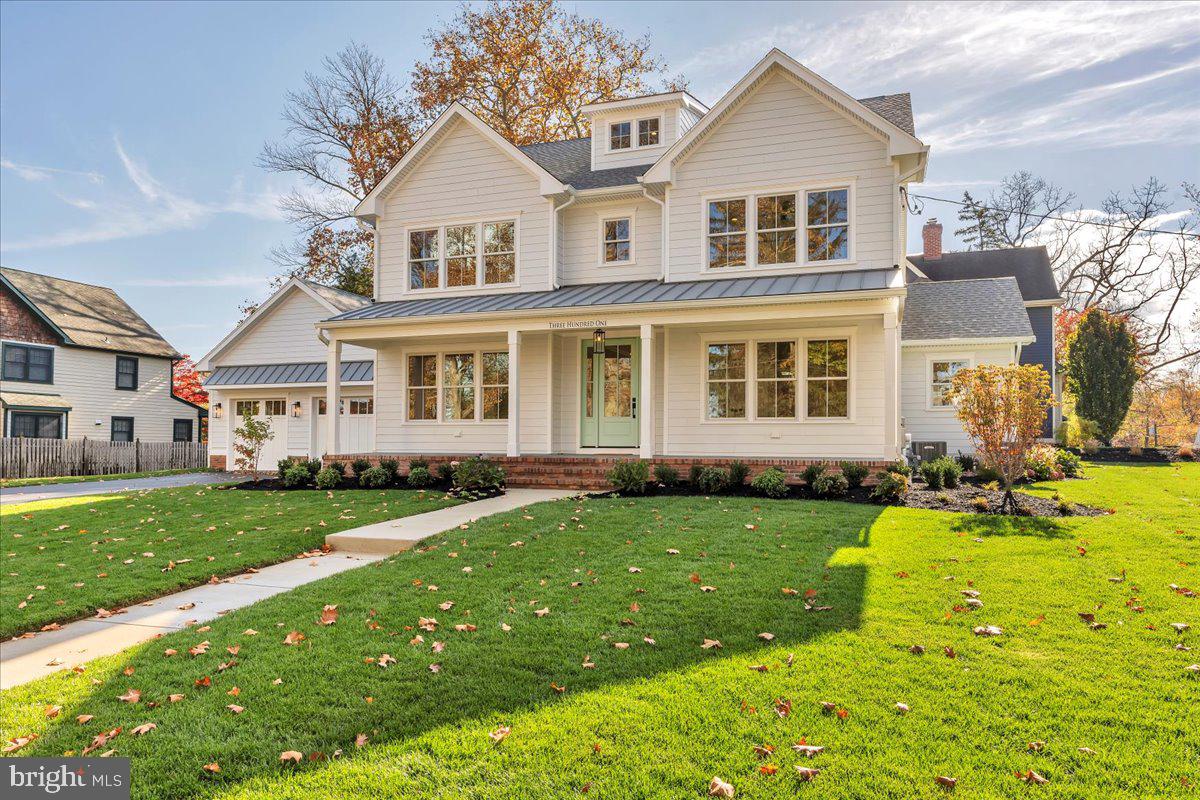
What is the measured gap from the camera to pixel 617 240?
15.5 m

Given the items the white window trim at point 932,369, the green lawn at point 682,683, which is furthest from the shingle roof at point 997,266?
the green lawn at point 682,683

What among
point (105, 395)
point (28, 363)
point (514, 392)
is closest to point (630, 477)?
point (514, 392)

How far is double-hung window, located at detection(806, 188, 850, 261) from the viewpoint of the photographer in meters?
13.5

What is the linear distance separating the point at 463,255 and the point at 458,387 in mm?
3128

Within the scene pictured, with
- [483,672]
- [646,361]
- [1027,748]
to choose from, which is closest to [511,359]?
[646,361]

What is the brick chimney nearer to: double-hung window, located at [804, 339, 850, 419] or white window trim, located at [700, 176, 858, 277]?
white window trim, located at [700, 176, 858, 277]

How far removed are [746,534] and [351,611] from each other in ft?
13.9

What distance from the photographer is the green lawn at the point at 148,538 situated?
22.3 ft

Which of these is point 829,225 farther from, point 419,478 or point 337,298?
point 337,298

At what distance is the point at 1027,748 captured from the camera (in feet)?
10.6

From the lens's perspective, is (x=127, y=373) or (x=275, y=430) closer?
(x=275, y=430)

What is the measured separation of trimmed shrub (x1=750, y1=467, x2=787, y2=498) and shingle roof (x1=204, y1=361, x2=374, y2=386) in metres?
11.8

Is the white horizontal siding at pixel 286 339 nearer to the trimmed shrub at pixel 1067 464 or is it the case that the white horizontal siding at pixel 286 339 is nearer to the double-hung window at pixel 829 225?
the double-hung window at pixel 829 225

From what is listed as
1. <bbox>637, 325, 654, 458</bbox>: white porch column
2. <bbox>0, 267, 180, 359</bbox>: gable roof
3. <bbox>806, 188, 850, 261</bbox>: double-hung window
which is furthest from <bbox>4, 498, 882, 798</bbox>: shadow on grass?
<bbox>0, 267, 180, 359</bbox>: gable roof
